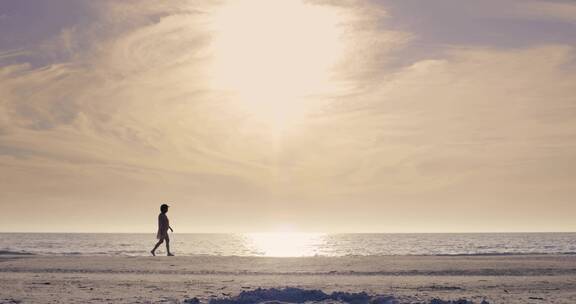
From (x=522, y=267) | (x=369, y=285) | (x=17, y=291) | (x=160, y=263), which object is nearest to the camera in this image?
(x=17, y=291)

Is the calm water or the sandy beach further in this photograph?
the calm water

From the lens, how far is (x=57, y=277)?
17000 mm

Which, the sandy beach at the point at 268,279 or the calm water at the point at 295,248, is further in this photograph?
the calm water at the point at 295,248

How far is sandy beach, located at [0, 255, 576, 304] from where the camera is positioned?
507 inches

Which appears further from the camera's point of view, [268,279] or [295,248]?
[295,248]

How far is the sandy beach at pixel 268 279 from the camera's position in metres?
12.9

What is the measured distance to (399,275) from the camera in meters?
17.9

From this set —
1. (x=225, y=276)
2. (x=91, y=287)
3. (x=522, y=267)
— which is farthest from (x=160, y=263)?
(x=522, y=267)

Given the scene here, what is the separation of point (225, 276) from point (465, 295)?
696 cm

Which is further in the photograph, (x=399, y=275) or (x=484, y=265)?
(x=484, y=265)

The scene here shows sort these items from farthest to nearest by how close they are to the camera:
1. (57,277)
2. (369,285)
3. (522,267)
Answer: (522,267) < (57,277) < (369,285)

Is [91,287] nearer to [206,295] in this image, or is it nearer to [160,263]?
[206,295]

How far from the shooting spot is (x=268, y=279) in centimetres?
1648

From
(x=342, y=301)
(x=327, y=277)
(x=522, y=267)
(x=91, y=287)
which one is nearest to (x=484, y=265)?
(x=522, y=267)
